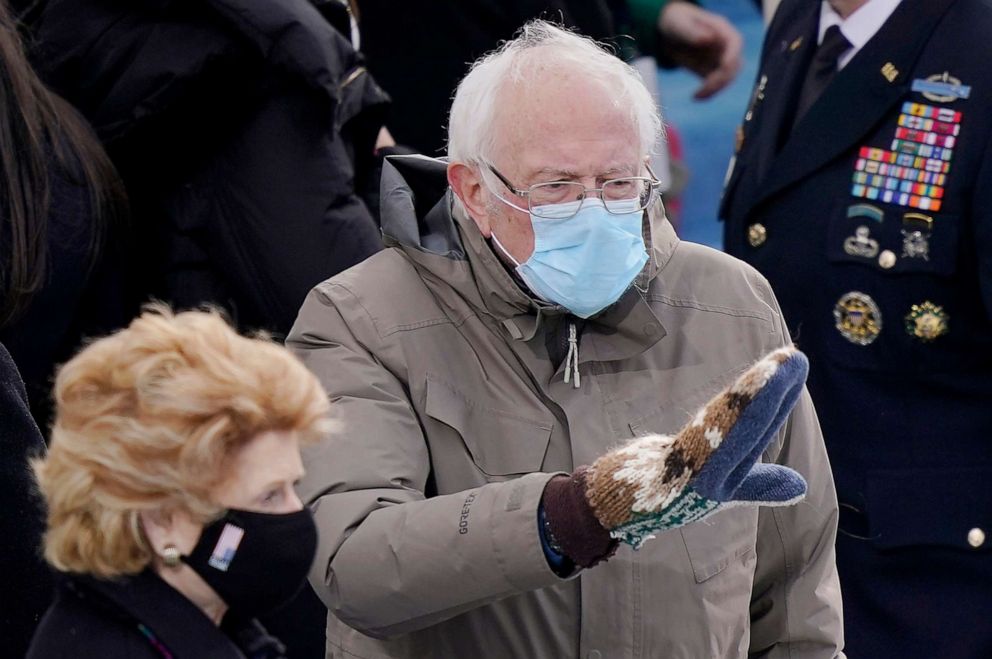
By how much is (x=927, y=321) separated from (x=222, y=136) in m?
1.50

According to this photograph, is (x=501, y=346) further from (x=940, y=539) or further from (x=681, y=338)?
(x=940, y=539)

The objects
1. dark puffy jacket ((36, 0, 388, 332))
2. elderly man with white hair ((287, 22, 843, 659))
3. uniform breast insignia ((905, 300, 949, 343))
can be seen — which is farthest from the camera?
uniform breast insignia ((905, 300, 949, 343))

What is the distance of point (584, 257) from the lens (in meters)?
2.40

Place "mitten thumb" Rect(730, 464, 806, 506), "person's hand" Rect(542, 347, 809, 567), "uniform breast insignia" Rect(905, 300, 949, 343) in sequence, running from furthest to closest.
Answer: "uniform breast insignia" Rect(905, 300, 949, 343)
"mitten thumb" Rect(730, 464, 806, 506)
"person's hand" Rect(542, 347, 809, 567)

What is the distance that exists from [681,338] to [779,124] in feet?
4.45

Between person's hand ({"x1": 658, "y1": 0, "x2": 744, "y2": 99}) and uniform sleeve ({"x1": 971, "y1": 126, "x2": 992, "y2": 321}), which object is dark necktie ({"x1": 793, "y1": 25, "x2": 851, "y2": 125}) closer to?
uniform sleeve ({"x1": 971, "y1": 126, "x2": 992, "y2": 321})

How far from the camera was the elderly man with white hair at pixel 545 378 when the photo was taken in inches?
89.6

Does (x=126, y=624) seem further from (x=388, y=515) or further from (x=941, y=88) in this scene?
(x=941, y=88)

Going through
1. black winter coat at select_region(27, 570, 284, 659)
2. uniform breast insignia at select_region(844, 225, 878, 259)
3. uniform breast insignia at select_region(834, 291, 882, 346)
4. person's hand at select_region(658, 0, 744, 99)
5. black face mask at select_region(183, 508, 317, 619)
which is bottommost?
person's hand at select_region(658, 0, 744, 99)

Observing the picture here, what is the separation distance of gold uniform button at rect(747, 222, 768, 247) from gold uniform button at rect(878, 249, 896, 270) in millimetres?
312

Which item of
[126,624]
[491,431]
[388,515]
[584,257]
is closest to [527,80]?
[584,257]

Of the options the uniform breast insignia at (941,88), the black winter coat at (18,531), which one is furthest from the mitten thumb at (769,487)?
the uniform breast insignia at (941,88)

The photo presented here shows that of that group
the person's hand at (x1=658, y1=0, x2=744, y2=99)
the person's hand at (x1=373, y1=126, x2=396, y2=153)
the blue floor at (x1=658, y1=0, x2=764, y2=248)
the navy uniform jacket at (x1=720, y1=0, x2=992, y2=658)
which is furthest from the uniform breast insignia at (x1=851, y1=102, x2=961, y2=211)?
the blue floor at (x1=658, y1=0, x2=764, y2=248)

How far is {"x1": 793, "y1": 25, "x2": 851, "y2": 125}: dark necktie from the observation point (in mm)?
3613
